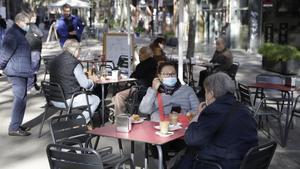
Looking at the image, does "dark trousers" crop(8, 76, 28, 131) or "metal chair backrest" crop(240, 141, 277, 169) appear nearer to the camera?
"metal chair backrest" crop(240, 141, 277, 169)

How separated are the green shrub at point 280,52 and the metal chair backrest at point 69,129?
38.7ft

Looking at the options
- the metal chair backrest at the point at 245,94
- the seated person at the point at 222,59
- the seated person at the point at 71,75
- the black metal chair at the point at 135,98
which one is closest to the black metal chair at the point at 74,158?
the seated person at the point at 71,75

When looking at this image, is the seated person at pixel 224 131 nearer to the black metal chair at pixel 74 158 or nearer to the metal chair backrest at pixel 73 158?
the black metal chair at pixel 74 158

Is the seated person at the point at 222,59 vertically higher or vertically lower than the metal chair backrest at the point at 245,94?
higher

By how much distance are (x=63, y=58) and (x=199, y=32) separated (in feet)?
82.1

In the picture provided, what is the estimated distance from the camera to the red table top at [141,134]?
13.8 feet

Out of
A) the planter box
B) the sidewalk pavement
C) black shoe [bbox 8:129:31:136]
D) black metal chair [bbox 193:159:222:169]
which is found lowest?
the sidewalk pavement

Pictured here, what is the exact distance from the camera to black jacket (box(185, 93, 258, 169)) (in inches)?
155

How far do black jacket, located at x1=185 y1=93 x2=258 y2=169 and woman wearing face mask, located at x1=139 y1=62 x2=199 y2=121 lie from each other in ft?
5.47

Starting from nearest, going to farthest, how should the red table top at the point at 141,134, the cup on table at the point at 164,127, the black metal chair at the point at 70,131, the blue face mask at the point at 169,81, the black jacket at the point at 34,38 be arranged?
the red table top at the point at 141,134, the cup on table at the point at 164,127, the black metal chair at the point at 70,131, the blue face mask at the point at 169,81, the black jacket at the point at 34,38

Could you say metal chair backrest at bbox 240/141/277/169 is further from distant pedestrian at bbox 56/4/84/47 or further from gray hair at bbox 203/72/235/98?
distant pedestrian at bbox 56/4/84/47

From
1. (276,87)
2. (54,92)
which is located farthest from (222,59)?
(54,92)

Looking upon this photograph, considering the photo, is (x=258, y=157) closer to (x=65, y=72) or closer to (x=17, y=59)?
(x=65, y=72)

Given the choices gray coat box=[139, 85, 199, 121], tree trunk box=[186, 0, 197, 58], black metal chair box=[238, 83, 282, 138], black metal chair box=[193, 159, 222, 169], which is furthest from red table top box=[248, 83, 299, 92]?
tree trunk box=[186, 0, 197, 58]
